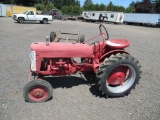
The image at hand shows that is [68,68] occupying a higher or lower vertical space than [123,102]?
higher

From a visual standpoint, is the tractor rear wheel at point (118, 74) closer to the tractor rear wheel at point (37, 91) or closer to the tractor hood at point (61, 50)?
the tractor hood at point (61, 50)

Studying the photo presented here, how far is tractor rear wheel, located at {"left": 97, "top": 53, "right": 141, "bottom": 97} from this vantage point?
14.2 feet

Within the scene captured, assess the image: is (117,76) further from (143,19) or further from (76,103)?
(143,19)

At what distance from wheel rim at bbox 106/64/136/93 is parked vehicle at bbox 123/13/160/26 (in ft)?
115

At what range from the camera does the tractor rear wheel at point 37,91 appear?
160 inches

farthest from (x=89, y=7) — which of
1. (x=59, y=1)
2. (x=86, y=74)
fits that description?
(x=86, y=74)

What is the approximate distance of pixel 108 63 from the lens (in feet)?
14.2

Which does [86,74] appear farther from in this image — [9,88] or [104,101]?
[9,88]

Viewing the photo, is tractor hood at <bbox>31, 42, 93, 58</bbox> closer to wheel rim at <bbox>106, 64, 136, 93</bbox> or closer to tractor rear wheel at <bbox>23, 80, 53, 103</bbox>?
tractor rear wheel at <bbox>23, 80, 53, 103</bbox>

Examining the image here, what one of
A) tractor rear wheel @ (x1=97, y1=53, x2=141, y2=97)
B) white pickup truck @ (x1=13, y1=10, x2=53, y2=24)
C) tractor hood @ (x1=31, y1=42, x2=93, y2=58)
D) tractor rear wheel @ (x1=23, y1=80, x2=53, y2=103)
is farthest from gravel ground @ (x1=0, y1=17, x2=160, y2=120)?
white pickup truck @ (x1=13, y1=10, x2=53, y2=24)

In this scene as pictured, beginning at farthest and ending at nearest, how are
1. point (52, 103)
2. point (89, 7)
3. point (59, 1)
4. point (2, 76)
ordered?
point (59, 1)
point (89, 7)
point (2, 76)
point (52, 103)

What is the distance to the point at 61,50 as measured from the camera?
4.40 m

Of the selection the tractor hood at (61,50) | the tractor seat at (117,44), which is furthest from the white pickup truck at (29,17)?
the tractor seat at (117,44)

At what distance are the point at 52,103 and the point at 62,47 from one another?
1.26 m
